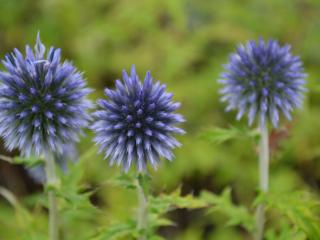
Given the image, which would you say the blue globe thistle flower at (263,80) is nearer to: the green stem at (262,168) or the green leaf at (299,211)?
the green stem at (262,168)

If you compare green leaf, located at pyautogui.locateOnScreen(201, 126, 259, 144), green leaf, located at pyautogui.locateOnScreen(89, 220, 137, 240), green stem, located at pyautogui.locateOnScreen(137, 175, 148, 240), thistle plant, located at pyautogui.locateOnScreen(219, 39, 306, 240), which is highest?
thistle plant, located at pyautogui.locateOnScreen(219, 39, 306, 240)

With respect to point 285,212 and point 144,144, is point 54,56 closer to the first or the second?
point 144,144

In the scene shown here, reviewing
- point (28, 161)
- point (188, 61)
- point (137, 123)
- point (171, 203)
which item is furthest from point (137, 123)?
point (188, 61)

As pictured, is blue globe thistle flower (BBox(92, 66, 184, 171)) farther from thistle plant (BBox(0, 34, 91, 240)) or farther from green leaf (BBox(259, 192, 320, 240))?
green leaf (BBox(259, 192, 320, 240))

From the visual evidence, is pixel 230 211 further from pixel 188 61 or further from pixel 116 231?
pixel 188 61

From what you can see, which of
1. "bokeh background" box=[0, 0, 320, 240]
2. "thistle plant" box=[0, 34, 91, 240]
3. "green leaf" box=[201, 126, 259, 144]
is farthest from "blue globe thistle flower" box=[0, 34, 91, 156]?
"bokeh background" box=[0, 0, 320, 240]

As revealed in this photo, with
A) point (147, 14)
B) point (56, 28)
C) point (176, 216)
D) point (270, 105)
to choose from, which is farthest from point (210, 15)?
point (270, 105)

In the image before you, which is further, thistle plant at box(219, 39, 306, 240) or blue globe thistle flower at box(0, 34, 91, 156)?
thistle plant at box(219, 39, 306, 240)

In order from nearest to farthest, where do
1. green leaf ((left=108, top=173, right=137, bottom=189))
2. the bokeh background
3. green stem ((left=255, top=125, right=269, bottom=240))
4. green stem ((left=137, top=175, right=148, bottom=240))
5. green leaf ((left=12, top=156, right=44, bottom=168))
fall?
green leaf ((left=108, top=173, right=137, bottom=189)), green stem ((left=137, top=175, right=148, bottom=240)), green leaf ((left=12, top=156, right=44, bottom=168)), green stem ((left=255, top=125, right=269, bottom=240)), the bokeh background
